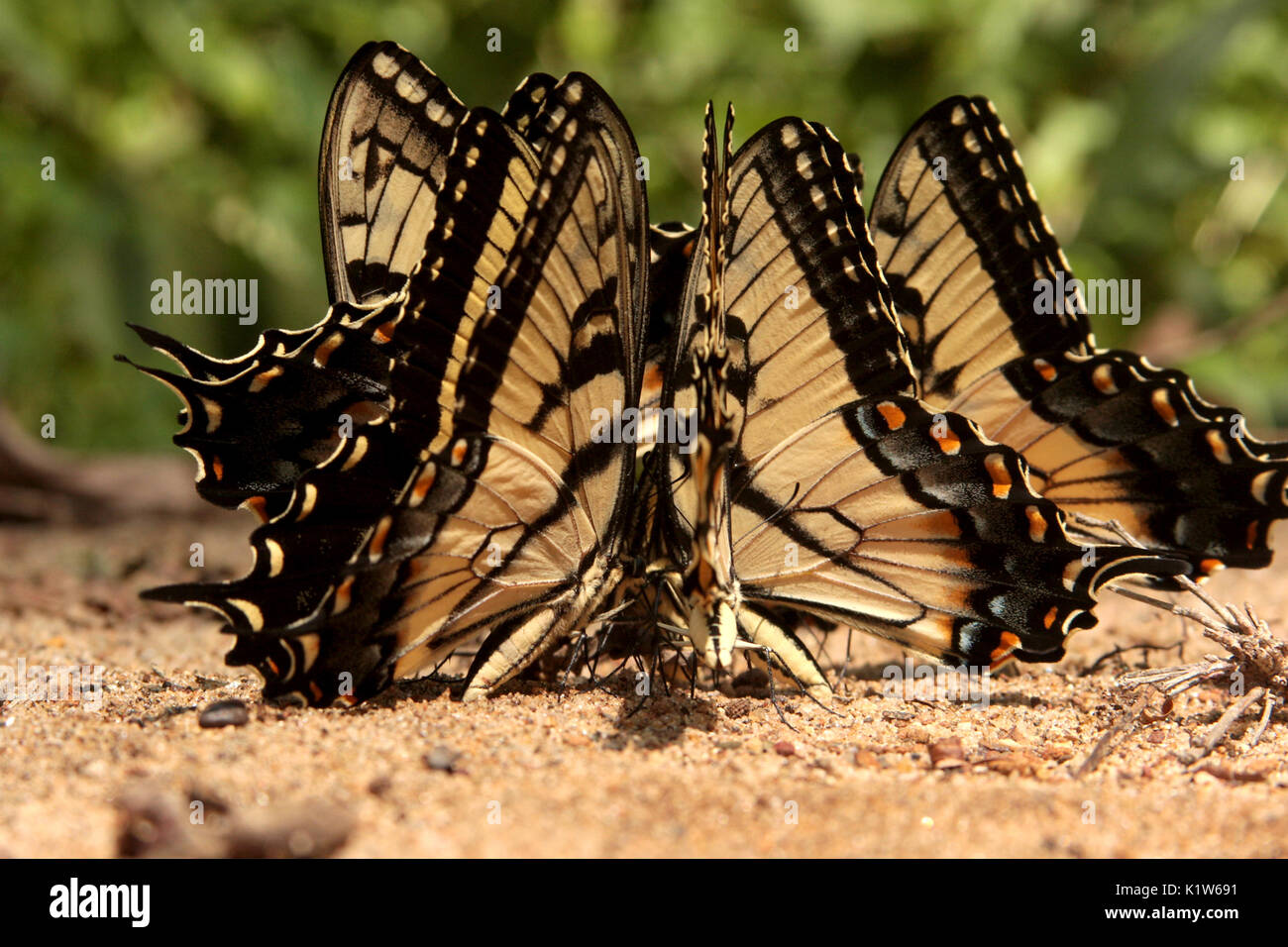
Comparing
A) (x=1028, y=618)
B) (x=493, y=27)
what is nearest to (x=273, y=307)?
(x=493, y=27)

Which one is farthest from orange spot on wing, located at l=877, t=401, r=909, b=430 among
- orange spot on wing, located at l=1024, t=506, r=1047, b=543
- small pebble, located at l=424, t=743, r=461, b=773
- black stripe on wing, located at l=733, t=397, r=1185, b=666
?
small pebble, located at l=424, t=743, r=461, b=773

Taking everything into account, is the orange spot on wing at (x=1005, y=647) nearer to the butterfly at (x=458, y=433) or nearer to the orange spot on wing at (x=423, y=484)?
the butterfly at (x=458, y=433)

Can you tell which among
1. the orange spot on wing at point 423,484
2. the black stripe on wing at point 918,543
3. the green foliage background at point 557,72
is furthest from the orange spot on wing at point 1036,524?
the green foliage background at point 557,72

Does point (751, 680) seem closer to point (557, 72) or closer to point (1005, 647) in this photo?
point (1005, 647)

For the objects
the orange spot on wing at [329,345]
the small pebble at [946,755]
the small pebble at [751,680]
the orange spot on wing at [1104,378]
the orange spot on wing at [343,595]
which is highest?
the orange spot on wing at [329,345]

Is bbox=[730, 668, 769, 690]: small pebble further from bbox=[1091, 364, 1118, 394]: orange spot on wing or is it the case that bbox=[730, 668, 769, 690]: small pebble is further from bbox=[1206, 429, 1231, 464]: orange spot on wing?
bbox=[1206, 429, 1231, 464]: orange spot on wing

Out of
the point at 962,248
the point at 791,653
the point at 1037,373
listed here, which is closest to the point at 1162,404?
the point at 1037,373

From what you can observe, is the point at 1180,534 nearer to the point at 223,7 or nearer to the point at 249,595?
the point at 249,595
